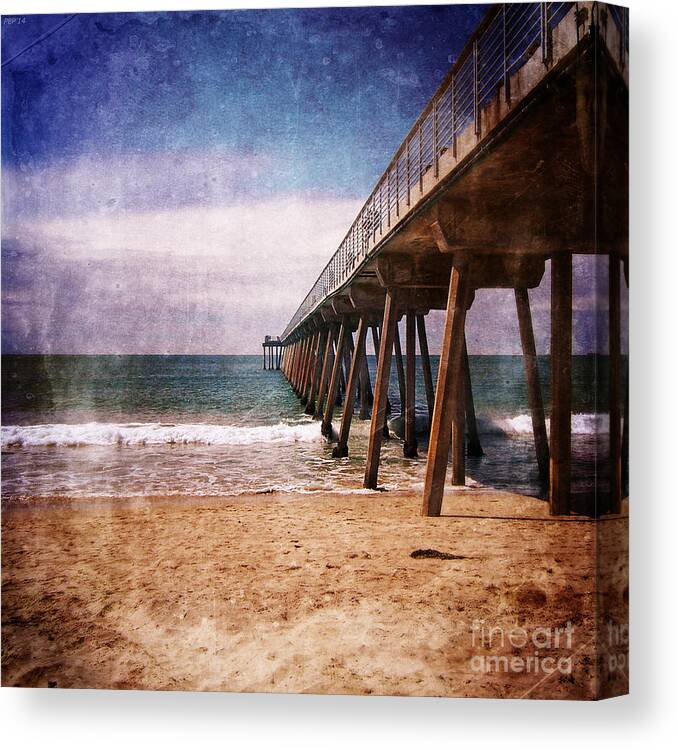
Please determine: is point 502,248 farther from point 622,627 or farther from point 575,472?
point 622,627

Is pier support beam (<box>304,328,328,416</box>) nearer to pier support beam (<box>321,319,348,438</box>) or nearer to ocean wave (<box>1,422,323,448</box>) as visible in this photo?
pier support beam (<box>321,319,348,438</box>)

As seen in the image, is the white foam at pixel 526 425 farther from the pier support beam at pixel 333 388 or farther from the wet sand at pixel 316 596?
the pier support beam at pixel 333 388

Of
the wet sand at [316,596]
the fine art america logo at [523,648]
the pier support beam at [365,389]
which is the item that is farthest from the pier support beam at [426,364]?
the fine art america logo at [523,648]

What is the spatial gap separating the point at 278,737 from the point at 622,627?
2.46 meters

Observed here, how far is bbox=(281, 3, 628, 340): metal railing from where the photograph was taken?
3571mm

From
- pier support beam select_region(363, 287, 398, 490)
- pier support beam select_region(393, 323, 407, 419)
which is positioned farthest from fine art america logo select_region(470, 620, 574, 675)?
pier support beam select_region(393, 323, 407, 419)

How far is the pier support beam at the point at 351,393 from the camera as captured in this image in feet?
15.8

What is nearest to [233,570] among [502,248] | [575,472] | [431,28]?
[575,472]

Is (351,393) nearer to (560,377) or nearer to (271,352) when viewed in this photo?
(271,352)

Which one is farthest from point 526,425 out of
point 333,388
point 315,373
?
point 315,373

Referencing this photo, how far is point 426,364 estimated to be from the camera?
5.03 metres

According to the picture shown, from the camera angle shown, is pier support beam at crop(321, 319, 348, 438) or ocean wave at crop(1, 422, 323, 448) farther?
pier support beam at crop(321, 319, 348, 438)

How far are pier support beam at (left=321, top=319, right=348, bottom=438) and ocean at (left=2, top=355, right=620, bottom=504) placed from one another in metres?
0.42

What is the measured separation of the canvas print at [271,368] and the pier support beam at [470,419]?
0.11 ft
